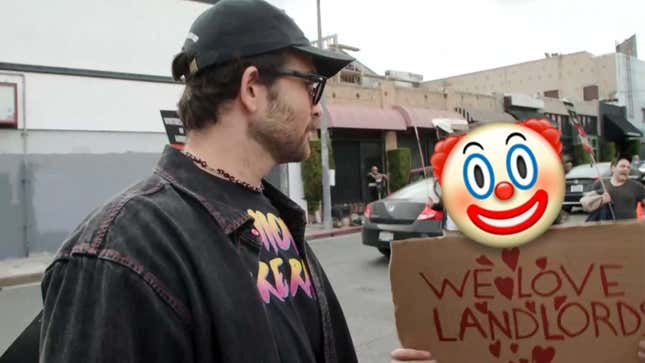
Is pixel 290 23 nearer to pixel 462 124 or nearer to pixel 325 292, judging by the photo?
pixel 462 124

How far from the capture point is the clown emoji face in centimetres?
142

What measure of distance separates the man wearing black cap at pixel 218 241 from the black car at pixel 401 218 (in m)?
5.91

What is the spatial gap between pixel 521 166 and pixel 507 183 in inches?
2.3

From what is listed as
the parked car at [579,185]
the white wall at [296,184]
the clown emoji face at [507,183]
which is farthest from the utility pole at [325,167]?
the clown emoji face at [507,183]

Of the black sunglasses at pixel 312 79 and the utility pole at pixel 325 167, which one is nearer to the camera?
the black sunglasses at pixel 312 79

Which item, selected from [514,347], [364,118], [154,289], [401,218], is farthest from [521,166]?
[364,118]

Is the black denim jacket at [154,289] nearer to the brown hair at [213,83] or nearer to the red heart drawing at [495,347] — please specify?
the brown hair at [213,83]

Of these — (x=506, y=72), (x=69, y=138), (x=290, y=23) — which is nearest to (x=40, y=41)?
(x=69, y=138)

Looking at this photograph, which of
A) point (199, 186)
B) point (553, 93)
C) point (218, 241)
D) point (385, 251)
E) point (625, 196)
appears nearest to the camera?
point (218, 241)

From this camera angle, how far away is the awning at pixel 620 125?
112 ft

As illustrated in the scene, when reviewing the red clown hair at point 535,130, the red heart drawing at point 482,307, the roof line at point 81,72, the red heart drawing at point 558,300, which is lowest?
the red heart drawing at point 482,307

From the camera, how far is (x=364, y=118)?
61.0ft

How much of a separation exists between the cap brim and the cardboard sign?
56 cm

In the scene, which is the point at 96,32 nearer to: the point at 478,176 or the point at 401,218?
the point at 401,218
